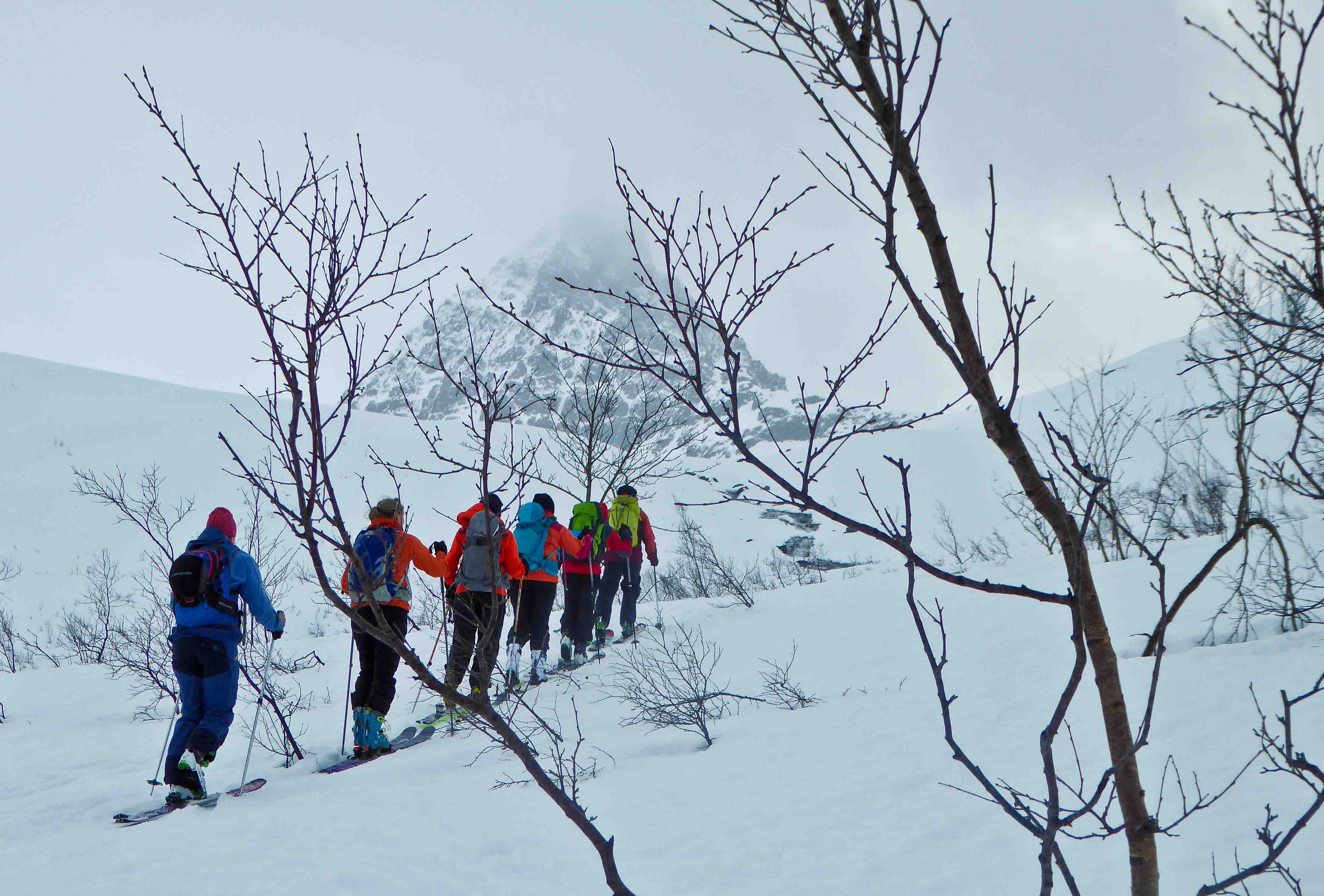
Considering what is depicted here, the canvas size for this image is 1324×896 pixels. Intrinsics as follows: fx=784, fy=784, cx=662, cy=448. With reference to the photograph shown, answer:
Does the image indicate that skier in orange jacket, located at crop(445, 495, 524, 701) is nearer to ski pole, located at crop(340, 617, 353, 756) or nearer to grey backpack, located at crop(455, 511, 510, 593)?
grey backpack, located at crop(455, 511, 510, 593)

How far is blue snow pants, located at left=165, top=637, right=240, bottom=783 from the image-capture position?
403cm

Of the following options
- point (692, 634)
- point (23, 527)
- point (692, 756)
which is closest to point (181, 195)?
point (692, 756)

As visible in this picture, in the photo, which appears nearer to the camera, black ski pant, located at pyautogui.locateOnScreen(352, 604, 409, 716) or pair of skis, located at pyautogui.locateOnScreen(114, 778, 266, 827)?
pair of skis, located at pyautogui.locateOnScreen(114, 778, 266, 827)

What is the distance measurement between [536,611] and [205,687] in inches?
94.3

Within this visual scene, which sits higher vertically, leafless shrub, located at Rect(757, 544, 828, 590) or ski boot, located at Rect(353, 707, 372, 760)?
leafless shrub, located at Rect(757, 544, 828, 590)

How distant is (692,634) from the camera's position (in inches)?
291

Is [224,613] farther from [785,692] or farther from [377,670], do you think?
[785,692]

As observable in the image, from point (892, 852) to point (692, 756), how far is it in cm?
146

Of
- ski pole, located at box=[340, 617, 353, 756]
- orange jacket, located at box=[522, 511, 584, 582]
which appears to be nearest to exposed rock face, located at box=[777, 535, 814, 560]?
orange jacket, located at box=[522, 511, 584, 582]

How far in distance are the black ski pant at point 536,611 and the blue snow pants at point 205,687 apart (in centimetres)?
213

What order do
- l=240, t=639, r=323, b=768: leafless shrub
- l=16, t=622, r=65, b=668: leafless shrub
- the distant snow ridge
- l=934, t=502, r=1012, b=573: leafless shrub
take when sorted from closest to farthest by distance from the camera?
l=240, t=639, r=323, b=768: leafless shrub
l=934, t=502, r=1012, b=573: leafless shrub
l=16, t=622, r=65, b=668: leafless shrub
the distant snow ridge

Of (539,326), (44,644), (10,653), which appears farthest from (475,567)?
(539,326)

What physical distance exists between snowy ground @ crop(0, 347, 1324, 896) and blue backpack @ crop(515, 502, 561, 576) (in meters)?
0.95

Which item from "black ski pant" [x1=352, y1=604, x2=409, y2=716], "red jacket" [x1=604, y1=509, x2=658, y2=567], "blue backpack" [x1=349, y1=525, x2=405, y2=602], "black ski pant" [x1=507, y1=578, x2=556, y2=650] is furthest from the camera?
"red jacket" [x1=604, y1=509, x2=658, y2=567]
